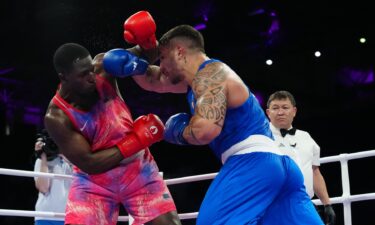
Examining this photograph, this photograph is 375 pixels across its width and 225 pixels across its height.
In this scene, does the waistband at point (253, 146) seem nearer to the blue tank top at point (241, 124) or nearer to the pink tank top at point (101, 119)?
the blue tank top at point (241, 124)

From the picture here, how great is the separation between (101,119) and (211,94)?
0.77 m

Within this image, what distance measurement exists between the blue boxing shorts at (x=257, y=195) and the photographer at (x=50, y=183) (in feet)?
6.55

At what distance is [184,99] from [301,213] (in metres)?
7.98

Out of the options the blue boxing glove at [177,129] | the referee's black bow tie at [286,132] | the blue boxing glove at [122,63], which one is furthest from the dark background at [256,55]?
the blue boxing glove at [177,129]

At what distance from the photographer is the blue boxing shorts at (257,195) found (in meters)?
2.10

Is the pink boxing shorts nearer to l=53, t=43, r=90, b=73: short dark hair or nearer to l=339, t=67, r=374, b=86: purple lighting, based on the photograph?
l=53, t=43, r=90, b=73: short dark hair

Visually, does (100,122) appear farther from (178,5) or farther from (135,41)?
(178,5)

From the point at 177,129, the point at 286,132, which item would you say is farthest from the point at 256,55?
the point at 177,129

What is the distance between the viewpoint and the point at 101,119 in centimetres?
269

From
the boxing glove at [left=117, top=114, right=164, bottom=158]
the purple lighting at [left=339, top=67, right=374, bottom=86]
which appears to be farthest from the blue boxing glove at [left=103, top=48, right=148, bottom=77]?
the purple lighting at [left=339, top=67, right=374, bottom=86]

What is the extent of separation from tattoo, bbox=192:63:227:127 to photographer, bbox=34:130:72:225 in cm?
201

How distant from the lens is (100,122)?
2.69 metres

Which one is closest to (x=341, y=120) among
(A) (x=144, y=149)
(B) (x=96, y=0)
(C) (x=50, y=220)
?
(B) (x=96, y=0)

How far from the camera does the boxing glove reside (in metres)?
2.60
